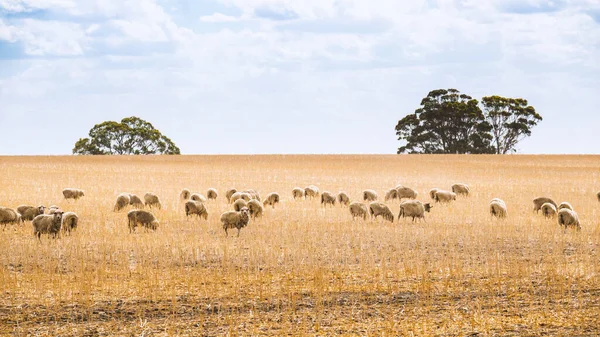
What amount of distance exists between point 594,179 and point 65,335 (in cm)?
4934

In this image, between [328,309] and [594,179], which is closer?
[328,309]

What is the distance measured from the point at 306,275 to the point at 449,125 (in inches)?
2995

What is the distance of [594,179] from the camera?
53781 millimetres

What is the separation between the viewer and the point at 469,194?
39500 mm

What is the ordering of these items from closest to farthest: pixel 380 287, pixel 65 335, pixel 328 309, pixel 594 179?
pixel 65 335 → pixel 328 309 → pixel 380 287 → pixel 594 179

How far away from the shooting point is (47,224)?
811 inches

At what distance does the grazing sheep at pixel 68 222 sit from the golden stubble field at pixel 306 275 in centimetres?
45

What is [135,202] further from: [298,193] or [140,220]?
[298,193]

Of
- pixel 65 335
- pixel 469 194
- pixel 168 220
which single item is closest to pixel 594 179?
pixel 469 194

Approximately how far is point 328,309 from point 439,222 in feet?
43.8

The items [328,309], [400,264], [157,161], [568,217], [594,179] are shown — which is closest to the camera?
[328,309]

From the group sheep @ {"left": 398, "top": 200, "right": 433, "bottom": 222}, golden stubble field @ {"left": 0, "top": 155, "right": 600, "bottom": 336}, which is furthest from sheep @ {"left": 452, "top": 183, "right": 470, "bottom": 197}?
sheep @ {"left": 398, "top": 200, "right": 433, "bottom": 222}

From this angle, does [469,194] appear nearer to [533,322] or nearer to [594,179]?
[594,179]

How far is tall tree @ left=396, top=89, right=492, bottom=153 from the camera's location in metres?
88.3
